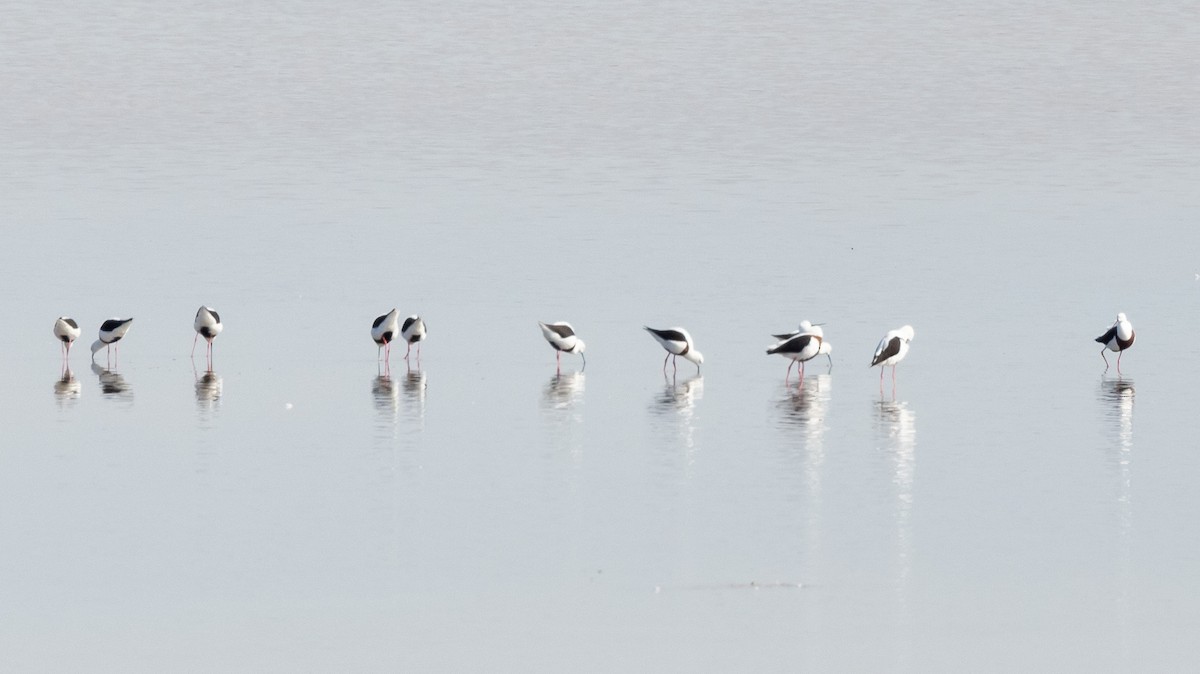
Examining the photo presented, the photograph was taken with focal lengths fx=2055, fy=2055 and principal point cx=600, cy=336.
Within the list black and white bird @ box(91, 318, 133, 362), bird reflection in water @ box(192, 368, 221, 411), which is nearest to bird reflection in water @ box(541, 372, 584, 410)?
bird reflection in water @ box(192, 368, 221, 411)

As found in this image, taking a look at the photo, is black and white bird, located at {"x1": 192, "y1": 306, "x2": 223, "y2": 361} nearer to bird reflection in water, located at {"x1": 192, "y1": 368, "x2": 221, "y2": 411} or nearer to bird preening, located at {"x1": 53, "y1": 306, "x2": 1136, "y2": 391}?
bird preening, located at {"x1": 53, "y1": 306, "x2": 1136, "y2": 391}

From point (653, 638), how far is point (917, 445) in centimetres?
694

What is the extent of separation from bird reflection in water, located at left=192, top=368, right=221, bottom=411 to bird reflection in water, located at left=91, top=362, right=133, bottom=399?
80cm

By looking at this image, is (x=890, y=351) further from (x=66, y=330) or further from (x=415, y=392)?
(x=66, y=330)

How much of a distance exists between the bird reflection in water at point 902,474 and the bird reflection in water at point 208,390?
A: 23.9ft

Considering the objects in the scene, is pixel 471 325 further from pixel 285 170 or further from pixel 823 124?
pixel 823 124

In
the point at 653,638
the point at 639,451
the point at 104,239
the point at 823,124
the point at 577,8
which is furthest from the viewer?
the point at 577,8

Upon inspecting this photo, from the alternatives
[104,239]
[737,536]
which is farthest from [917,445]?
[104,239]

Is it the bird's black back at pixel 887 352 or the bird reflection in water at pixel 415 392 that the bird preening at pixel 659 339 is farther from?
the bird reflection in water at pixel 415 392

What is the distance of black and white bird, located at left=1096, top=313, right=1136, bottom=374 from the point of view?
24.9 metres

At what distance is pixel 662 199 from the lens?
43.2 metres

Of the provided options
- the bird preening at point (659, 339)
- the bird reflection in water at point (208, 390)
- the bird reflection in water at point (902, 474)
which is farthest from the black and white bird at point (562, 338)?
the bird reflection in water at point (902, 474)

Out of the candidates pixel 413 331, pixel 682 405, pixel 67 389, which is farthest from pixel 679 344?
pixel 67 389

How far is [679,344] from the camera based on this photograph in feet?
80.4
